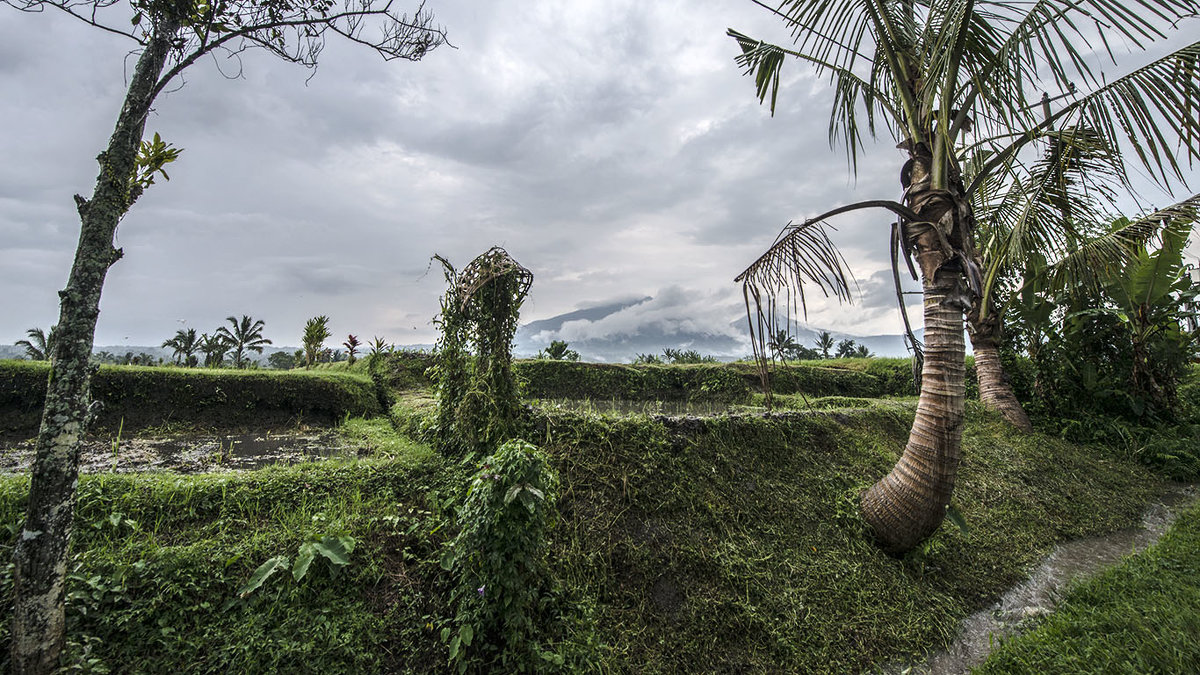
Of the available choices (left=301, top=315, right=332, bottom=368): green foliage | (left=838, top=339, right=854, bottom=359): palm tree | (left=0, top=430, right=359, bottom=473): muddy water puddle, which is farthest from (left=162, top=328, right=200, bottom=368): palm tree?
(left=838, top=339, right=854, bottom=359): palm tree

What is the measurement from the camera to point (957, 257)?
354cm

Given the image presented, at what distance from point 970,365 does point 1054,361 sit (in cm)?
415

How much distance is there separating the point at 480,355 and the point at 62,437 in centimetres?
219

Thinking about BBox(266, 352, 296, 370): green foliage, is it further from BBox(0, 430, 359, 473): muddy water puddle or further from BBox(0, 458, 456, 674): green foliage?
BBox(0, 458, 456, 674): green foliage

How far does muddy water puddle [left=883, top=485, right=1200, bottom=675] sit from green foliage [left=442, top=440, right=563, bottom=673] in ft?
7.37

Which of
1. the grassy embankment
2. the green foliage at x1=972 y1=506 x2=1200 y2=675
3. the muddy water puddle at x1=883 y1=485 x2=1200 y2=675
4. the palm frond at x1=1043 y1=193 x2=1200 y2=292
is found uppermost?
the palm frond at x1=1043 y1=193 x2=1200 y2=292

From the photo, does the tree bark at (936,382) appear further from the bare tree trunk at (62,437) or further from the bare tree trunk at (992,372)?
the bare tree trunk at (992,372)

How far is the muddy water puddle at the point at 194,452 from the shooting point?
151 inches

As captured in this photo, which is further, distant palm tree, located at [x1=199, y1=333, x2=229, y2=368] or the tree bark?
distant palm tree, located at [x1=199, y1=333, x2=229, y2=368]

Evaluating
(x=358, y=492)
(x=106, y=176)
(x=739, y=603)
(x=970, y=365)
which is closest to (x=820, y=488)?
(x=739, y=603)

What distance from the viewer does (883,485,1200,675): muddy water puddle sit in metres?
2.93

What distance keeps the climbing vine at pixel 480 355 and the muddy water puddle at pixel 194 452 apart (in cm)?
129

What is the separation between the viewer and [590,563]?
2.92 m

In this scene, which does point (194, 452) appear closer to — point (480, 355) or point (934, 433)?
point (480, 355)
